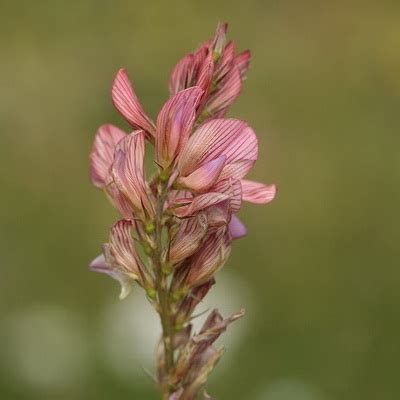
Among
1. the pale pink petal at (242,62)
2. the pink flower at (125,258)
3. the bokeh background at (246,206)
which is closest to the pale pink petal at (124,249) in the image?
the pink flower at (125,258)

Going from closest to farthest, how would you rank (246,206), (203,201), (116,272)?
1. (203,201)
2. (116,272)
3. (246,206)

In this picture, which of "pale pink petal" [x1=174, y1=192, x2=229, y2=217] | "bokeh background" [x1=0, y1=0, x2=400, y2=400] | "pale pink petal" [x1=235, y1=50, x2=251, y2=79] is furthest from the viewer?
"bokeh background" [x1=0, y1=0, x2=400, y2=400]

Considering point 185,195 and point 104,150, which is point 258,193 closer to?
point 185,195

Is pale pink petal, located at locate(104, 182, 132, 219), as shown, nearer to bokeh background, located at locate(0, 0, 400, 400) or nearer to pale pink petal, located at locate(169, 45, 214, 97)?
pale pink petal, located at locate(169, 45, 214, 97)

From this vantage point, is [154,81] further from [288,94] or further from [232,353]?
[232,353]

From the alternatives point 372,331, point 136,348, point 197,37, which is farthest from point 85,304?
point 197,37

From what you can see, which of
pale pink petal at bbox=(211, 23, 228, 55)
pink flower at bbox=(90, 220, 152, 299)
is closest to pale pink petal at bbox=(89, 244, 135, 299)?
pink flower at bbox=(90, 220, 152, 299)

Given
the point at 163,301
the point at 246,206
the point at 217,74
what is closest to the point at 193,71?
the point at 217,74

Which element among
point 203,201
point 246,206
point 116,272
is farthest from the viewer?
point 246,206
